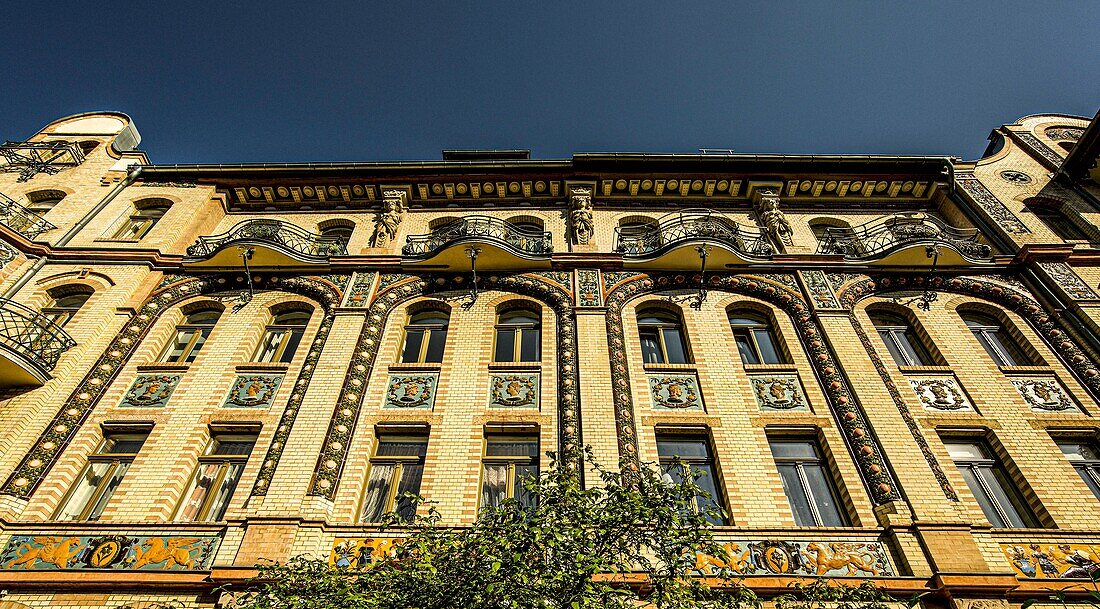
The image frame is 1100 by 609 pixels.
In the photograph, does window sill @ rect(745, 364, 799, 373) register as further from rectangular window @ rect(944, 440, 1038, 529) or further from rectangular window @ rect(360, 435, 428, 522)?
rectangular window @ rect(360, 435, 428, 522)

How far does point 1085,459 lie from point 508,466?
415 inches

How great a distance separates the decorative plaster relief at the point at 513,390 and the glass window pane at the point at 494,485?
1.32 m

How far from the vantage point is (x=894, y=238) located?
16.6 m

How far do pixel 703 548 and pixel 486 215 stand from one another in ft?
43.1

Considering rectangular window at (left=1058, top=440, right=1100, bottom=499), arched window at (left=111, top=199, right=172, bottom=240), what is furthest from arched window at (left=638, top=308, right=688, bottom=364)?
arched window at (left=111, top=199, right=172, bottom=240)

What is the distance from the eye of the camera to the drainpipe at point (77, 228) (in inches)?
578

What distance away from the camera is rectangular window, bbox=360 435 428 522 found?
10.9 metres

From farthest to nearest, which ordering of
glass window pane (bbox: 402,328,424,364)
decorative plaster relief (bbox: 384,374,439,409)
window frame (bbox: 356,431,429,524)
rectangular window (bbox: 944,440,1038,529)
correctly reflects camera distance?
glass window pane (bbox: 402,328,424,364) < decorative plaster relief (bbox: 384,374,439,409) < window frame (bbox: 356,431,429,524) < rectangular window (bbox: 944,440,1038,529)

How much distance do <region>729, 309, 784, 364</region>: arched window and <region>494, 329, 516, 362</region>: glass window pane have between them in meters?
4.96

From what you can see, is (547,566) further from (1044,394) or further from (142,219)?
(142,219)

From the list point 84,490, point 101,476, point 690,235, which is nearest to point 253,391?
point 101,476

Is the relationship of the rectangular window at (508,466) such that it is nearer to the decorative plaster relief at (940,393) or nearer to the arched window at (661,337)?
the arched window at (661,337)

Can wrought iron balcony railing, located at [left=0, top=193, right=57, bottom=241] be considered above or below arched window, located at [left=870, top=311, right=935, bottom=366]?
above

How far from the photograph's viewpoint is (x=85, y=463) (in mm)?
11500
